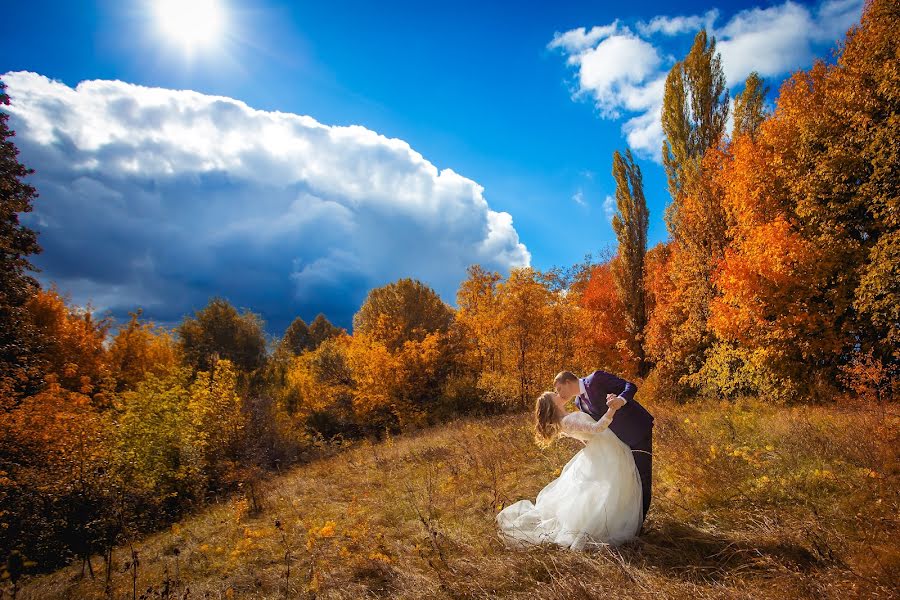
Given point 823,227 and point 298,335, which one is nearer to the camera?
point 823,227

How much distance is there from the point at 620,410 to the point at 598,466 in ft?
2.26

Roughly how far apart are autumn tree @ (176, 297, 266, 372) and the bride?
98.4ft

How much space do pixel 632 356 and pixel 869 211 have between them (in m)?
12.4

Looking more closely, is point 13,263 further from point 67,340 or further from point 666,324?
point 666,324

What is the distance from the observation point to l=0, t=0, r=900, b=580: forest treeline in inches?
338

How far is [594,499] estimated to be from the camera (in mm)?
4504

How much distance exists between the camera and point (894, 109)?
8.84 meters

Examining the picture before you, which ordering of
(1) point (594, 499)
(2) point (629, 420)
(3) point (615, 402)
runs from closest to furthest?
(3) point (615, 402)
(1) point (594, 499)
(2) point (629, 420)

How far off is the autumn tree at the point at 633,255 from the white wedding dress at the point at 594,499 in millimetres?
17985

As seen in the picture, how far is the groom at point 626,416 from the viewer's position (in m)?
4.55

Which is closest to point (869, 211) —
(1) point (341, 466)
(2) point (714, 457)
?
(2) point (714, 457)

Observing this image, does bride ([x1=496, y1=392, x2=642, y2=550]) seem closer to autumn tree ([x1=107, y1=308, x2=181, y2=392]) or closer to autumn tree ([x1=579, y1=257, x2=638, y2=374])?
autumn tree ([x1=579, y1=257, x2=638, y2=374])

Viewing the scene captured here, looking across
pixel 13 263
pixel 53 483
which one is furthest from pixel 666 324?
pixel 13 263

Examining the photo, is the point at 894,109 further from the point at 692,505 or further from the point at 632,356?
the point at 632,356
